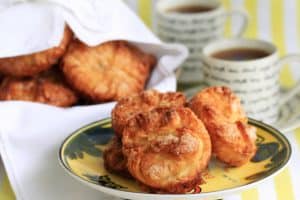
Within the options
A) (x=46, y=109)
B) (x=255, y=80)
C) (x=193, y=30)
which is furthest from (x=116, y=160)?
(x=193, y=30)

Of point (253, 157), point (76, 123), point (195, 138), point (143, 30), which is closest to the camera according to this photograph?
point (195, 138)

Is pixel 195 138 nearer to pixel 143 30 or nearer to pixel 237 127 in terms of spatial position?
pixel 237 127

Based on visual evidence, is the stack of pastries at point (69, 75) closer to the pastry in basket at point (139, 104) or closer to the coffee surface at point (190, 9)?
the pastry in basket at point (139, 104)

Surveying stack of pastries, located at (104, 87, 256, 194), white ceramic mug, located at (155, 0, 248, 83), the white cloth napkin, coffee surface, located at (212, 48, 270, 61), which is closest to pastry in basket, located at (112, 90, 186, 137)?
stack of pastries, located at (104, 87, 256, 194)

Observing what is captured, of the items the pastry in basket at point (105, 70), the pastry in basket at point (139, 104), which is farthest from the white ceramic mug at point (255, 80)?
the pastry in basket at point (139, 104)

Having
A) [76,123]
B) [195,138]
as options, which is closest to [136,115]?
[195,138]

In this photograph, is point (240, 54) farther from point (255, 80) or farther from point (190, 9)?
point (190, 9)

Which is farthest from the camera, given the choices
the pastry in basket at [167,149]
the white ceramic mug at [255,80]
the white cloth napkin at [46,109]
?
the white ceramic mug at [255,80]

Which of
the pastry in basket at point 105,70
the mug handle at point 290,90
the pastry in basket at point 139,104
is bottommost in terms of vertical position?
the mug handle at point 290,90
